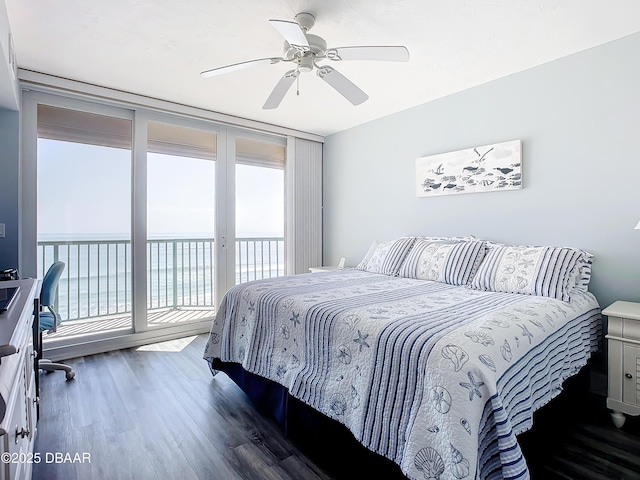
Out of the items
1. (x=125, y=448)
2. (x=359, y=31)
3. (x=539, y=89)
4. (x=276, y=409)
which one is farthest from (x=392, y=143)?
(x=125, y=448)

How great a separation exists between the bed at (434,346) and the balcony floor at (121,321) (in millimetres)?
1613

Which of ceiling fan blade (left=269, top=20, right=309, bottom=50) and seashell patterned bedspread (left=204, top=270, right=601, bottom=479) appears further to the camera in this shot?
ceiling fan blade (left=269, top=20, right=309, bottom=50)

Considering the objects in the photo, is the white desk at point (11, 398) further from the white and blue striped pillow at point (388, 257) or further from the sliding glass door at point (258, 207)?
the sliding glass door at point (258, 207)

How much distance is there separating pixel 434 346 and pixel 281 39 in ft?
Answer: 7.05

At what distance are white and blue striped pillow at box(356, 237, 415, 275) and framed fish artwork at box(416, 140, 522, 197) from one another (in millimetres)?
605

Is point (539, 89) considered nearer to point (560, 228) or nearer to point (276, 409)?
point (560, 228)

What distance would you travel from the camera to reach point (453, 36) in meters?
2.30

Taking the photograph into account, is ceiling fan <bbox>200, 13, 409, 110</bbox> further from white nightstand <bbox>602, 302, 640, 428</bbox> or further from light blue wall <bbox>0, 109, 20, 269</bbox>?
white nightstand <bbox>602, 302, 640, 428</bbox>

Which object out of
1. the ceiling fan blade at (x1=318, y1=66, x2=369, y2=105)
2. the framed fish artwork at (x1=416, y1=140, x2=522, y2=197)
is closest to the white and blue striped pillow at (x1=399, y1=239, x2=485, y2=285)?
the framed fish artwork at (x1=416, y1=140, x2=522, y2=197)

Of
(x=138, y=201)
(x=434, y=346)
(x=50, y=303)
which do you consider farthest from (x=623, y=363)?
(x=138, y=201)

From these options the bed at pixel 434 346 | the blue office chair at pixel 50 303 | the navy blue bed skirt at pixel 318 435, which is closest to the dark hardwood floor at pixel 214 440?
the navy blue bed skirt at pixel 318 435

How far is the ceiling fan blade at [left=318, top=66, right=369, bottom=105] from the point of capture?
7.25 ft

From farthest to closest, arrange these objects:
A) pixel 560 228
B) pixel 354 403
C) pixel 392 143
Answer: pixel 392 143
pixel 560 228
pixel 354 403

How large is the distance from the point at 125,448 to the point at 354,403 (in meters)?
1.25
